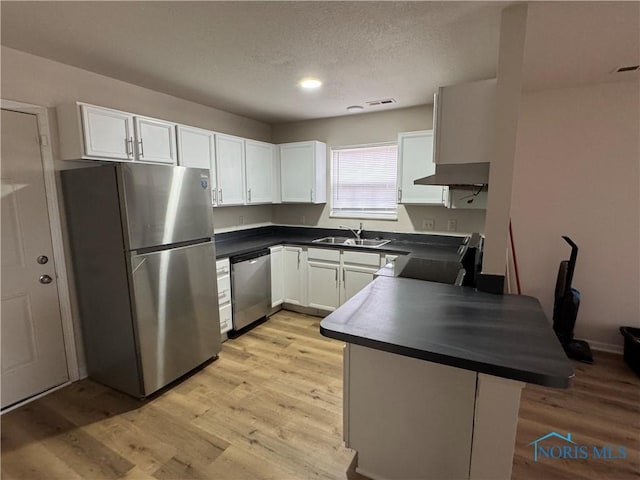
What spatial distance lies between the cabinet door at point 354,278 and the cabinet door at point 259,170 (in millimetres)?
1377

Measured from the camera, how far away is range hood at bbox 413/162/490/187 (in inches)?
68.2

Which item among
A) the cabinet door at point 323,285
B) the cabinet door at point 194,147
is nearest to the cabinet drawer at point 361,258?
the cabinet door at point 323,285

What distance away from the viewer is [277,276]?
3764mm

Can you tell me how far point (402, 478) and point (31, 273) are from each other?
2749 mm

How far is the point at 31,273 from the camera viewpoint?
7.42ft

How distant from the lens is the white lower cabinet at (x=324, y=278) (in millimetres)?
3549

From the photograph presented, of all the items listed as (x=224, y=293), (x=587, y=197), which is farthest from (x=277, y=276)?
(x=587, y=197)

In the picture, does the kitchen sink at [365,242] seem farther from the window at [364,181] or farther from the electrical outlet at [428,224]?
the electrical outlet at [428,224]

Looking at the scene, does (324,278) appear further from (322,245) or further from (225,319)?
(225,319)

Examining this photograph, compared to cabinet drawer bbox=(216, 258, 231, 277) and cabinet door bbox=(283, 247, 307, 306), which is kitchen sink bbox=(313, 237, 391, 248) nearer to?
cabinet door bbox=(283, 247, 307, 306)

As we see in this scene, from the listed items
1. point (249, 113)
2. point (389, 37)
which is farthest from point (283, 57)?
point (249, 113)

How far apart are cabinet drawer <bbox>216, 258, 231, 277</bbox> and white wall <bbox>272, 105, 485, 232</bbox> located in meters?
1.55

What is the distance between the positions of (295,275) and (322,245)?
538mm

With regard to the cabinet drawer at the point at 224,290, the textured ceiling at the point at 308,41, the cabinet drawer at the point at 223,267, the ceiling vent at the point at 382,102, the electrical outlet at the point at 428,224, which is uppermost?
the ceiling vent at the point at 382,102
